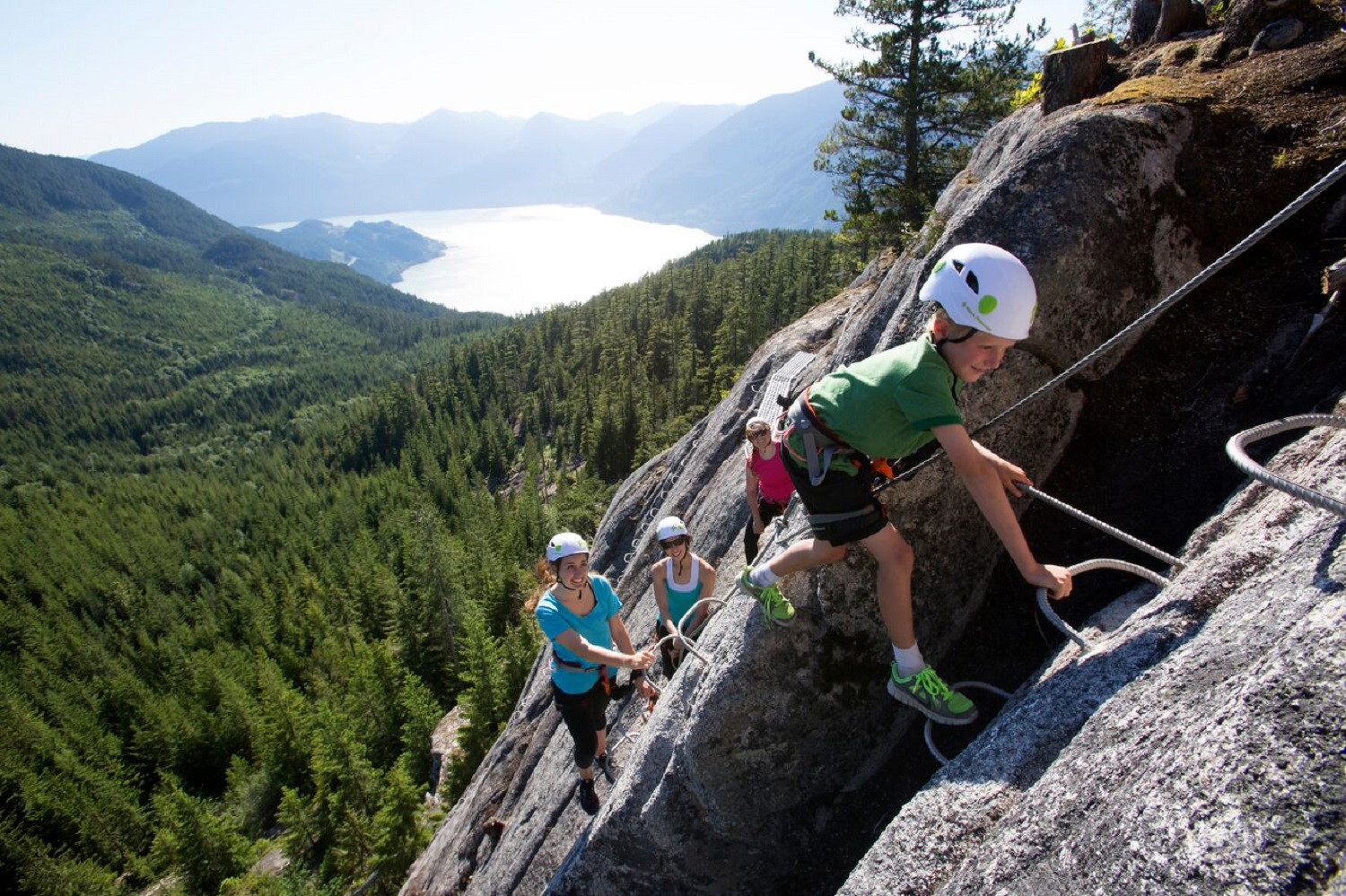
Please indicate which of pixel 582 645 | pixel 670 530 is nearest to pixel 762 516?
pixel 670 530

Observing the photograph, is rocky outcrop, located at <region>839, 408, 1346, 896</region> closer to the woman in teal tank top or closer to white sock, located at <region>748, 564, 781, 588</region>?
white sock, located at <region>748, 564, 781, 588</region>

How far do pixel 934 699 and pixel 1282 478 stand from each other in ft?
7.72

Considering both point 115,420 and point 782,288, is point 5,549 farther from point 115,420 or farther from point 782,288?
point 782,288

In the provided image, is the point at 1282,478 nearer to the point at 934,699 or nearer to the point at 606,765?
the point at 934,699

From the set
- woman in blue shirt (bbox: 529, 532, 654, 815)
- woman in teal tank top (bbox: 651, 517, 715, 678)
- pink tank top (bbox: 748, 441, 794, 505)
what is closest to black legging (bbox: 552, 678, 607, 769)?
woman in blue shirt (bbox: 529, 532, 654, 815)

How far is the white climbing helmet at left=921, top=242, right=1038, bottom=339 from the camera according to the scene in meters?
3.53

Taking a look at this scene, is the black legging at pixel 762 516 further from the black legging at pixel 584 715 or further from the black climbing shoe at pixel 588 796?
the black climbing shoe at pixel 588 796

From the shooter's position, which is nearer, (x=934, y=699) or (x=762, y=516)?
(x=934, y=699)

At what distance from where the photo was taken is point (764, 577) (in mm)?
5008

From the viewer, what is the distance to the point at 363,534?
264 ft

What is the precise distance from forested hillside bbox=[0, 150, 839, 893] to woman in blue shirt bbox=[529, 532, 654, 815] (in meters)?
22.2

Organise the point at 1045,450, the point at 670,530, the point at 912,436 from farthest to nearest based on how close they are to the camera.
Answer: the point at 670,530 < the point at 1045,450 < the point at 912,436

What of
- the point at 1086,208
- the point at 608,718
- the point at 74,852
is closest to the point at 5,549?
the point at 74,852

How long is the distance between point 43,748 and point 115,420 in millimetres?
179679
